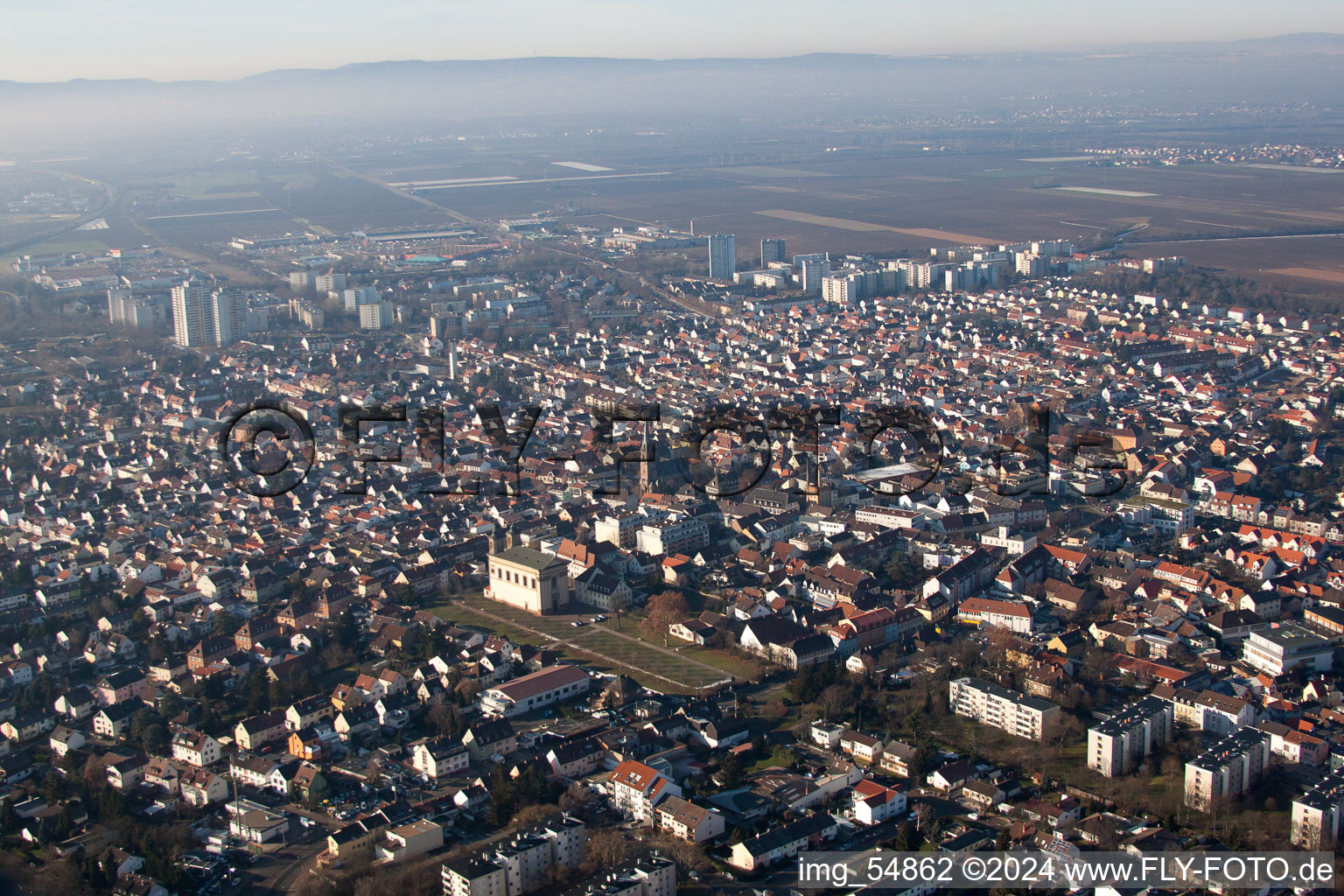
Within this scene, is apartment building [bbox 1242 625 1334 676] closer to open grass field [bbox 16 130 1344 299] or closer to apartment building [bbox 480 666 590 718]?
apartment building [bbox 480 666 590 718]

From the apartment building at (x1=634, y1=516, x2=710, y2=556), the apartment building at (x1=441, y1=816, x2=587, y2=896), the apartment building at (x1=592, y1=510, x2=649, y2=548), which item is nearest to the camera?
the apartment building at (x1=441, y1=816, x2=587, y2=896)

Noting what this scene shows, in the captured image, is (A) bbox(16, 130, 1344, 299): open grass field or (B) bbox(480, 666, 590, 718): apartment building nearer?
(B) bbox(480, 666, 590, 718): apartment building

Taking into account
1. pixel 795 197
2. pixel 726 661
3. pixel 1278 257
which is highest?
pixel 795 197

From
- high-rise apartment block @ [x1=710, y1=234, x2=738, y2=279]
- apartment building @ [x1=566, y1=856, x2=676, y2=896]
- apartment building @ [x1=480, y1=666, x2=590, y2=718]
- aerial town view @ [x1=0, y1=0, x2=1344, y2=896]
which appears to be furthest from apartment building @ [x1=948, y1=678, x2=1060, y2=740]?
high-rise apartment block @ [x1=710, y1=234, x2=738, y2=279]

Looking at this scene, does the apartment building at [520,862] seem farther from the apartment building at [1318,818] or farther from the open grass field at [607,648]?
the apartment building at [1318,818]

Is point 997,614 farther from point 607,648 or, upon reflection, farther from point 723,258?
point 723,258

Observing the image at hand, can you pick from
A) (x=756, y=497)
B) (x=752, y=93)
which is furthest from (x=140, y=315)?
(x=752, y=93)

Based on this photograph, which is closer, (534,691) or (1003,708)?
(1003,708)

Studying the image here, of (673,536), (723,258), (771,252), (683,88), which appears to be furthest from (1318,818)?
(683,88)
